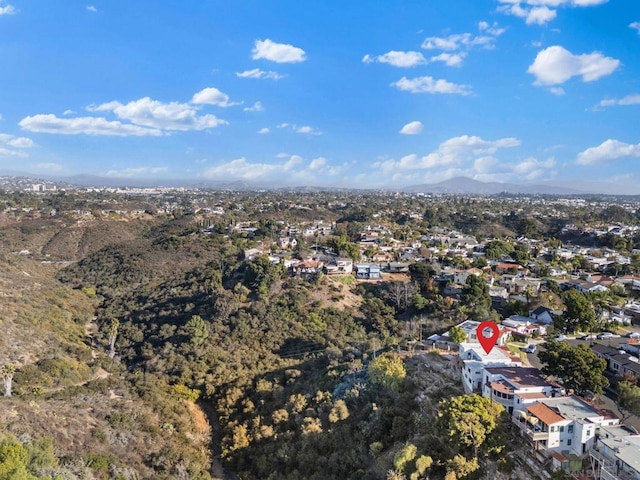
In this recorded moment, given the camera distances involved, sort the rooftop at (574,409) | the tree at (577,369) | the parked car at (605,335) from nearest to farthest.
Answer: the rooftop at (574,409) < the tree at (577,369) < the parked car at (605,335)

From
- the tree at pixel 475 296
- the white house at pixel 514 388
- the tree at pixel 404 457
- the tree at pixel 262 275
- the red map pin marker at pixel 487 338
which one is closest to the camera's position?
the tree at pixel 404 457

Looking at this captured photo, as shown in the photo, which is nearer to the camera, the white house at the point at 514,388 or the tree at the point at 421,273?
the white house at the point at 514,388

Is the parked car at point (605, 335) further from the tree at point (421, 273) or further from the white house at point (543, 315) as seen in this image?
the tree at point (421, 273)

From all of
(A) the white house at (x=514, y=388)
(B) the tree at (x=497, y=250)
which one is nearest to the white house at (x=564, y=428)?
(A) the white house at (x=514, y=388)

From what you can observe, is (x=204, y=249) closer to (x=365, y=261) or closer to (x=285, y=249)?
(x=285, y=249)

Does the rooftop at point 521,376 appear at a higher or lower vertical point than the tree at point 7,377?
higher

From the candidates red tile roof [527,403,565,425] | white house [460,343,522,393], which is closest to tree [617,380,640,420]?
red tile roof [527,403,565,425]

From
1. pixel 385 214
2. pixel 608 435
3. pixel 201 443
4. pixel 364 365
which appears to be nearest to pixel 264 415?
pixel 201 443

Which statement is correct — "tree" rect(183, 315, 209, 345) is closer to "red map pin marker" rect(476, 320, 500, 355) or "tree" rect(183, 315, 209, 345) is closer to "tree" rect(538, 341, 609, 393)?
"red map pin marker" rect(476, 320, 500, 355)
